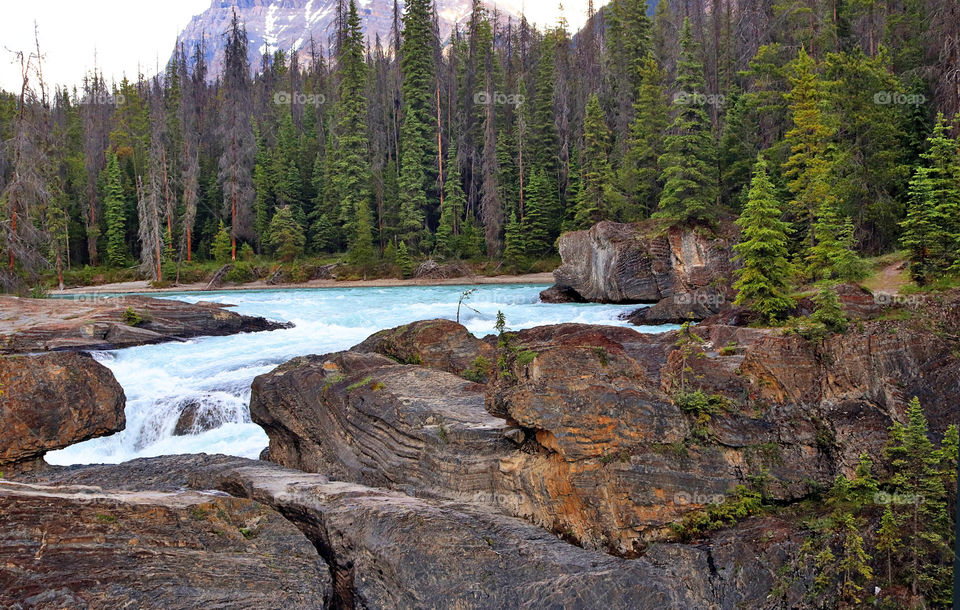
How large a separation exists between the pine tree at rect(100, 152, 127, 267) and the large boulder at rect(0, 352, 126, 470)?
5310cm

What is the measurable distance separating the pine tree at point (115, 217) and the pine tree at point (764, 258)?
56361 millimetres

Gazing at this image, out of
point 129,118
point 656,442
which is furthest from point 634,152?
point 129,118

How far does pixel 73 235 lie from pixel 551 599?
215 ft

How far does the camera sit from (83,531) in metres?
5.33

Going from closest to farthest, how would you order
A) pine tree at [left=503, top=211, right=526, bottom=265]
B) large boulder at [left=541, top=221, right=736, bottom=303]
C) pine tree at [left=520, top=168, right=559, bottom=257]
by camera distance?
large boulder at [left=541, top=221, right=736, bottom=303]
pine tree at [left=503, top=211, right=526, bottom=265]
pine tree at [left=520, top=168, right=559, bottom=257]

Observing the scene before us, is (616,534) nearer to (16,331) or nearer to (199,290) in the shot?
(16,331)

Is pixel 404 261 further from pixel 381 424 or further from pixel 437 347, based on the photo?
pixel 381 424

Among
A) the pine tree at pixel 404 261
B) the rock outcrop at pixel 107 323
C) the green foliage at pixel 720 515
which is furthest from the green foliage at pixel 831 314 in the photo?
the pine tree at pixel 404 261

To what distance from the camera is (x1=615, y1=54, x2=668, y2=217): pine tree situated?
43.0 metres

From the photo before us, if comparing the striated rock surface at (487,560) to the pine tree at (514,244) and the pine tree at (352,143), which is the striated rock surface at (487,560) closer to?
the pine tree at (514,244)

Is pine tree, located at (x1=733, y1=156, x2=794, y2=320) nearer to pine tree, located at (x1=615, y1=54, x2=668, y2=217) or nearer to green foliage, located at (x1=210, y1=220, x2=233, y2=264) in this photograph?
pine tree, located at (x1=615, y1=54, x2=668, y2=217)

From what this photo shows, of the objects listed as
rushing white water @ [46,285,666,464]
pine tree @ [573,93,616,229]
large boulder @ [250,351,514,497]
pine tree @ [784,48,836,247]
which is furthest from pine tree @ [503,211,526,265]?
large boulder @ [250,351,514,497]

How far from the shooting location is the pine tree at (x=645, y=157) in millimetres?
43000

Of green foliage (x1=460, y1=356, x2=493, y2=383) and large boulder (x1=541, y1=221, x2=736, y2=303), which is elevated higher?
large boulder (x1=541, y1=221, x2=736, y2=303)
